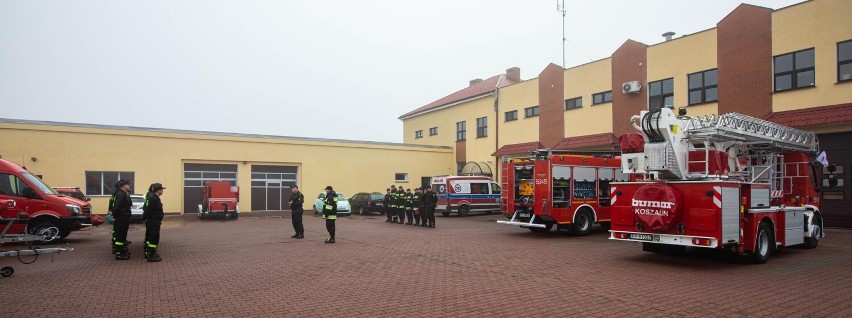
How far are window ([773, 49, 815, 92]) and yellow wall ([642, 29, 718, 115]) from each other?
233cm

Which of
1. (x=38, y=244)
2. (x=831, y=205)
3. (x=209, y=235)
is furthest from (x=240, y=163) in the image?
(x=831, y=205)

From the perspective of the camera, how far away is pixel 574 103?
1074 inches

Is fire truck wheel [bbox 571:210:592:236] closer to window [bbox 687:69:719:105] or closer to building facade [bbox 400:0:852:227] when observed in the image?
building facade [bbox 400:0:852:227]

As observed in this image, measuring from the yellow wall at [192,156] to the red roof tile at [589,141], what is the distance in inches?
473

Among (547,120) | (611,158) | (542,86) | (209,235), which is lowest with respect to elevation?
(209,235)

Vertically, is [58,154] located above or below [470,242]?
above

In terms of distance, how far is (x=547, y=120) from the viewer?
28844 mm

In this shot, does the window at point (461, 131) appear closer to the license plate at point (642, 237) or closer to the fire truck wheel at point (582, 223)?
the fire truck wheel at point (582, 223)

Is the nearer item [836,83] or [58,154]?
[836,83]

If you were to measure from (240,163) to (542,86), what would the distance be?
57.7 feet

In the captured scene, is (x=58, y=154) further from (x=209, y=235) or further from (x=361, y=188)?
(x=361, y=188)

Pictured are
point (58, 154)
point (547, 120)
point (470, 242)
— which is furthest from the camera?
point (547, 120)

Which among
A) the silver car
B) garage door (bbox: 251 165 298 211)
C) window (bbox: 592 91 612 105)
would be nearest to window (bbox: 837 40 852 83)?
window (bbox: 592 91 612 105)

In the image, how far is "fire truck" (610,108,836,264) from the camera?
10000 millimetres
